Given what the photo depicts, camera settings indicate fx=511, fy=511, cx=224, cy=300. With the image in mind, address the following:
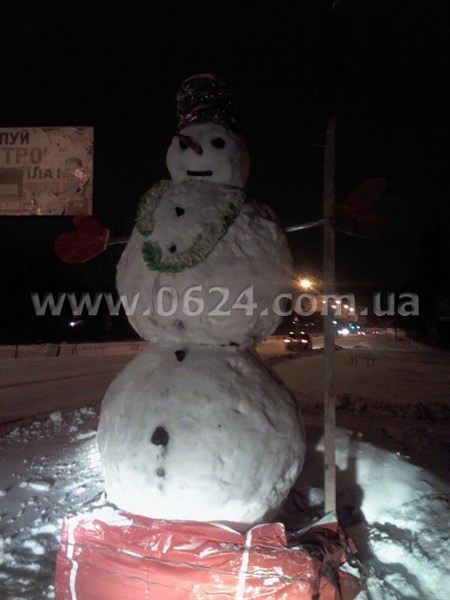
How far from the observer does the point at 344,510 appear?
13.8 ft

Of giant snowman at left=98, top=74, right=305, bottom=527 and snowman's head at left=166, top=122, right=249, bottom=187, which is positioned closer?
giant snowman at left=98, top=74, right=305, bottom=527

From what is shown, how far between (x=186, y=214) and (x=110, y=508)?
187 centimetres

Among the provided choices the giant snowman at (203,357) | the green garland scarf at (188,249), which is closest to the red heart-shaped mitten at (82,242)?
the giant snowman at (203,357)

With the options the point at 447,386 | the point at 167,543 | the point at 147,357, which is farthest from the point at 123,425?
the point at 447,386

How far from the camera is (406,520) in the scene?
12.7 ft

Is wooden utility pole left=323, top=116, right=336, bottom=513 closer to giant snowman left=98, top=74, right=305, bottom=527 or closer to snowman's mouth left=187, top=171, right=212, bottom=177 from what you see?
giant snowman left=98, top=74, right=305, bottom=527

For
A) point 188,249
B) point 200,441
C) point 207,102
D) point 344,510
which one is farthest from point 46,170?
point 200,441

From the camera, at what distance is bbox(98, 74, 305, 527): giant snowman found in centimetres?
288

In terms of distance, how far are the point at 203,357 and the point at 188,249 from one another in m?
0.65

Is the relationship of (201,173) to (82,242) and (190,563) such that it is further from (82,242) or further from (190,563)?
(190,563)

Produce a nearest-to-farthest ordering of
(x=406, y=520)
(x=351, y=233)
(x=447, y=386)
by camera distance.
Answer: (x=351, y=233)
(x=406, y=520)
(x=447, y=386)

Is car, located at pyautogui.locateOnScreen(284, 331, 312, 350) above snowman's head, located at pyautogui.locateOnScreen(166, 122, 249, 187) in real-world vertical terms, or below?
below

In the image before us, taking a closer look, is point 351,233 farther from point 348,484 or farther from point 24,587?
point 24,587

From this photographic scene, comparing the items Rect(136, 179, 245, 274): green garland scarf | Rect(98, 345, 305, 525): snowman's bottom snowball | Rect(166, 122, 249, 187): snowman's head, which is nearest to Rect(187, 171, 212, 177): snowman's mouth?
Rect(166, 122, 249, 187): snowman's head
